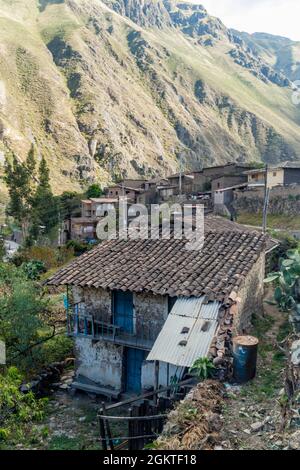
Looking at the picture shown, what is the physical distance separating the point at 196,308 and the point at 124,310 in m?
3.35

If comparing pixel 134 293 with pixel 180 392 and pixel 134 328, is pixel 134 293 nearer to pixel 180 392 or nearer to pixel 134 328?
pixel 134 328

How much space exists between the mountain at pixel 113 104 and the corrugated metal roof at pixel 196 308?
75812 millimetres

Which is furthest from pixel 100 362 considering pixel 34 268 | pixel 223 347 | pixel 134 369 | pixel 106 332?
pixel 34 268

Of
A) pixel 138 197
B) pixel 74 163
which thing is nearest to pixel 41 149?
pixel 74 163

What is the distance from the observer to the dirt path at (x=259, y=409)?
702 centimetres

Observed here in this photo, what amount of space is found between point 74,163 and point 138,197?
38.6m

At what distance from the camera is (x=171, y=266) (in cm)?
1323

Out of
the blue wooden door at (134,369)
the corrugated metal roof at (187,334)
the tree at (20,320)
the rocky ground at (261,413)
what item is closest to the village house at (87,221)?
the tree at (20,320)

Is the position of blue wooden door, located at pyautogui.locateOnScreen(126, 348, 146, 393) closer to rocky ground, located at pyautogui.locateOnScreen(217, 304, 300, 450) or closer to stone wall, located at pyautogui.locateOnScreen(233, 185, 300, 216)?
rocky ground, located at pyautogui.locateOnScreen(217, 304, 300, 450)

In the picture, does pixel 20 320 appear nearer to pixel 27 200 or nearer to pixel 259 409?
pixel 259 409

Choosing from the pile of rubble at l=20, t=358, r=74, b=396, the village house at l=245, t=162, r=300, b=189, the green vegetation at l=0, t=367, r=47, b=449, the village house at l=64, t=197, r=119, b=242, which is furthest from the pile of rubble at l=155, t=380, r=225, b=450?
the village house at l=64, t=197, r=119, b=242

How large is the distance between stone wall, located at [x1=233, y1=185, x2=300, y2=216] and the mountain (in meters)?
50.4

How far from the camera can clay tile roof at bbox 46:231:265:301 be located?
11.7 metres

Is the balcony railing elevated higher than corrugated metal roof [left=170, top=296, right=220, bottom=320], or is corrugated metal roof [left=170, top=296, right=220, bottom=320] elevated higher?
corrugated metal roof [left=170, top=296, right=220, bottom=320]
